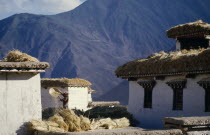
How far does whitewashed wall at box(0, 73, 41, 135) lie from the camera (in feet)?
41.0

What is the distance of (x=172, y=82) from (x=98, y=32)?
112 metres

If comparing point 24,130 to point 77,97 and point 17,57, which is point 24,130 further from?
point 77,97

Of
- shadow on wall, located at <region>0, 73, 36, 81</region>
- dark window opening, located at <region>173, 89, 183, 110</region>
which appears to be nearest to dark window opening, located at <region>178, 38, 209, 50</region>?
dark window opening, located at <region>173, 89, 183, 110</region>

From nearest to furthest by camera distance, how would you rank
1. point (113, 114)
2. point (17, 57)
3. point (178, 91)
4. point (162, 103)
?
point (17, 57)
point (178, 91)
point (162, 103)
point (113, 114)

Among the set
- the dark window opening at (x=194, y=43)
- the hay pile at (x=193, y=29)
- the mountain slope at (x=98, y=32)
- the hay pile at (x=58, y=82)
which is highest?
the mountain slope at (x=98, y=32)

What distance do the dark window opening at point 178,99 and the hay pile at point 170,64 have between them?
37.0 inches

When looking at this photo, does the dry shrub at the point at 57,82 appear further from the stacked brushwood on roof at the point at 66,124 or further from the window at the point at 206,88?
the window at the point at 206,88

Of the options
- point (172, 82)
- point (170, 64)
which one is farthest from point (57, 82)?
point (170, 64)

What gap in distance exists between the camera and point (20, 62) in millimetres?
12484

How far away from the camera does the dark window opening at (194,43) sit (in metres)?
18.5

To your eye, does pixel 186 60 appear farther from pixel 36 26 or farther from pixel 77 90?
pixel 36 26

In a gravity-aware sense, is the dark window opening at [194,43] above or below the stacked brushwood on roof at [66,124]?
above

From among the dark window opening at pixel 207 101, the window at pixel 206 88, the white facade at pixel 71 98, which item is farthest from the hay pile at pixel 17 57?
the white facade at pixel 71 98

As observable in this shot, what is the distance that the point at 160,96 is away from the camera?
16078 millimetres
